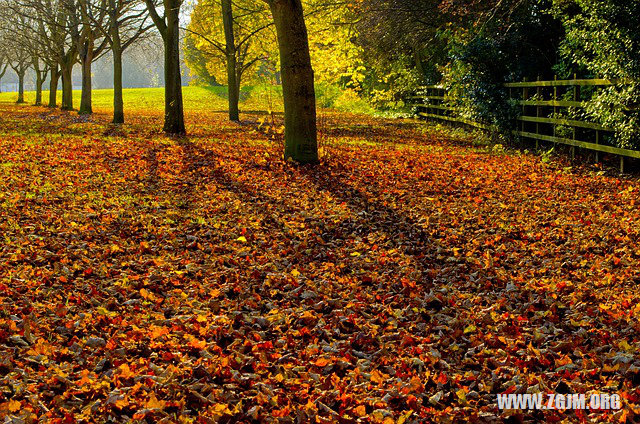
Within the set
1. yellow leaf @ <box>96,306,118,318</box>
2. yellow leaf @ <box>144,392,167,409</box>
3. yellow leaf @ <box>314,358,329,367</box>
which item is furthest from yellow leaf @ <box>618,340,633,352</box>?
yellow leaf @ <box>96,306,118,318</box>

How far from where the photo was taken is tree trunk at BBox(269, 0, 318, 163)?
1153cm

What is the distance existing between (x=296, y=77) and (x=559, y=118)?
20.0ft

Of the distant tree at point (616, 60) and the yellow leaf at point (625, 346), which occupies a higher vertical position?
the distant tree at point (616, 60)

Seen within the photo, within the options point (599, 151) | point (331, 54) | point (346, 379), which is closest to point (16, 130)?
point (331, 54)

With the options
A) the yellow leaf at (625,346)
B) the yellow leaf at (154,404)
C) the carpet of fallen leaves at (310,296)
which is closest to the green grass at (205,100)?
the carpet of fallen leaves at (310,296)

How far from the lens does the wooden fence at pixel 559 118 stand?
38.5 ft

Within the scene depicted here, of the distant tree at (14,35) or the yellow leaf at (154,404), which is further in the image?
the distant tree at (14,35)

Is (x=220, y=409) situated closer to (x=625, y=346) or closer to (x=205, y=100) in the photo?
(x=625, y=346)

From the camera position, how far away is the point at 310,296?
559 cm

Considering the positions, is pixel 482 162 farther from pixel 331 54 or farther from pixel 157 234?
pixel 331 54

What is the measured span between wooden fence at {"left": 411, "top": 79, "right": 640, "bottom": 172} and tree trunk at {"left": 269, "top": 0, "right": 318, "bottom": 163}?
5542 mm

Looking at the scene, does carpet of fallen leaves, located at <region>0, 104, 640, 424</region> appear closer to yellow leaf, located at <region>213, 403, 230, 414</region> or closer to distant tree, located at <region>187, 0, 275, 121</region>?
yellow leaf, located at <region>213, 403, 230, 414</region>

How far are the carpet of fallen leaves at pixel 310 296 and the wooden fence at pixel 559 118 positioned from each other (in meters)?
1.38

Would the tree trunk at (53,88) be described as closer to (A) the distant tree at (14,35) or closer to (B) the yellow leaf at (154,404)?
(A) the distant tree at (14,35)
